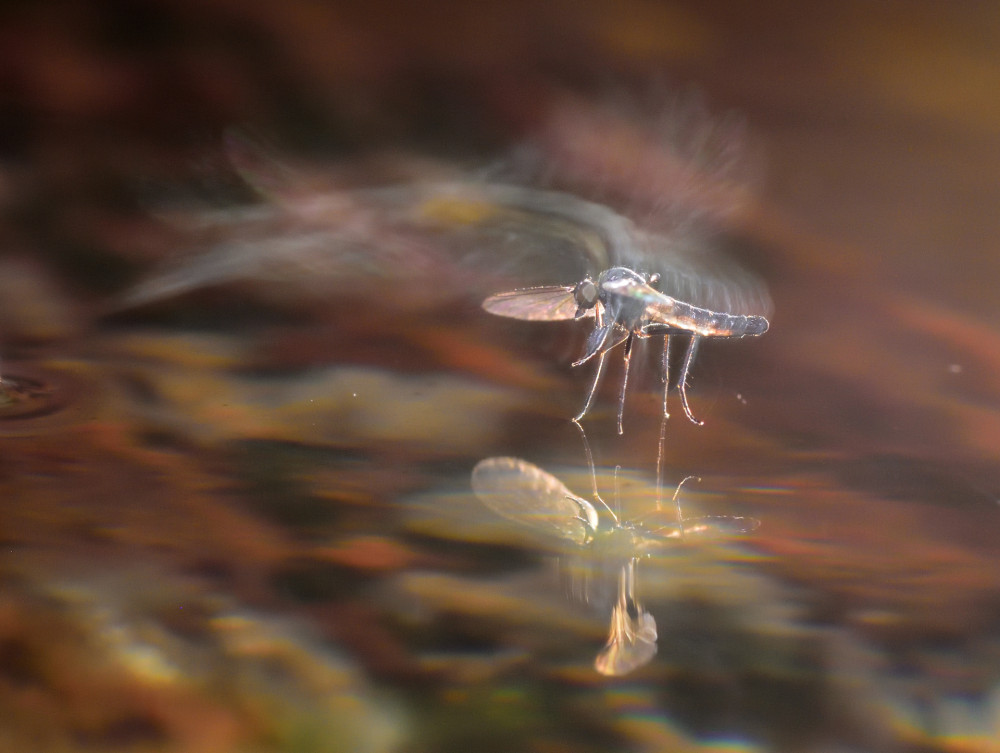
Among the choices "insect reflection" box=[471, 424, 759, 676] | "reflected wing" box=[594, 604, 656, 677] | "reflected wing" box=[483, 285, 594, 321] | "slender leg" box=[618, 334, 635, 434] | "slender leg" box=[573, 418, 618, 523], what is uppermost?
"reflected wing" box=[483, 285, 594, 321]

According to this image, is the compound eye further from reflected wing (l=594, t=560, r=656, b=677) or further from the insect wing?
reflected wing (l=594, t=560, r=656, b=677)

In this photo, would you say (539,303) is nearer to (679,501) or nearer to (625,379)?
(625,379)

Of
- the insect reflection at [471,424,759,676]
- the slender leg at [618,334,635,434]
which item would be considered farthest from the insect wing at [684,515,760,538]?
the slender leg at [618,334,635,434]

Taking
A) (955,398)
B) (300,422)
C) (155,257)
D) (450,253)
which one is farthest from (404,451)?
(955,398)

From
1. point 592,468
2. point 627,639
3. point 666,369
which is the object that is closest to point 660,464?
point 592,468

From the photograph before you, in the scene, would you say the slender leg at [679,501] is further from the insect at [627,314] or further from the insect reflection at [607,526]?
the insect at [627,314]

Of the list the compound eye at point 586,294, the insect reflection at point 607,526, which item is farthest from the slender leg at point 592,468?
the compound eye at point 586,294
